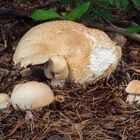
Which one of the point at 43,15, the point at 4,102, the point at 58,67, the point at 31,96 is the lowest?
the point at 4,102

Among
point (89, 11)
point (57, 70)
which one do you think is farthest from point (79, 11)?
point (57, 70)

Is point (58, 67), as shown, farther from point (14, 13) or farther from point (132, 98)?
Result: point (14, 13)

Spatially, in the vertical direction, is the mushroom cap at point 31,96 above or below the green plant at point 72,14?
below

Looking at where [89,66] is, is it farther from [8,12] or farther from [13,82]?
[8,12]

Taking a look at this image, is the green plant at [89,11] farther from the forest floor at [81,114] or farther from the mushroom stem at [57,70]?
the mushroom stem at [57,70]

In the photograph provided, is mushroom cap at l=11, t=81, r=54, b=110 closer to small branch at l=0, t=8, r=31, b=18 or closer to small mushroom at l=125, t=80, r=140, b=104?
small mushroom at l=125, t=80, r=140, b=104

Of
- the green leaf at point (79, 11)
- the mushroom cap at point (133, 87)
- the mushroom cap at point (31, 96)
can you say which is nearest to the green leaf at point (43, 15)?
the green leaf at point (79, 11)
